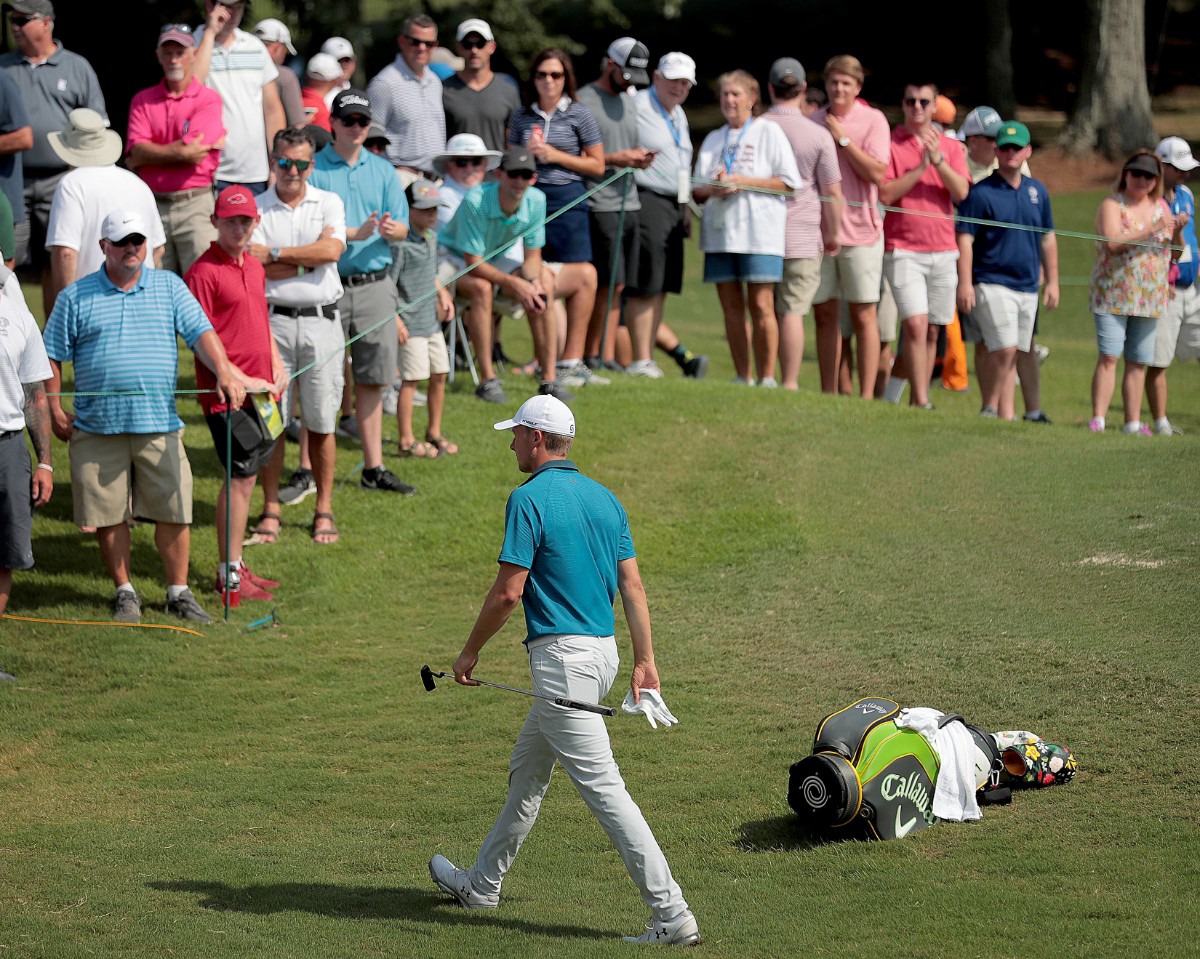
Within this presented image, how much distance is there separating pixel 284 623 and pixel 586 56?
114ft

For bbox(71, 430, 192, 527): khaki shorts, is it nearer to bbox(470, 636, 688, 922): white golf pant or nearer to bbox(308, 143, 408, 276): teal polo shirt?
bbox(308, 143, 408, 276): teal polo shirt

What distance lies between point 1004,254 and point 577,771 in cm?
851

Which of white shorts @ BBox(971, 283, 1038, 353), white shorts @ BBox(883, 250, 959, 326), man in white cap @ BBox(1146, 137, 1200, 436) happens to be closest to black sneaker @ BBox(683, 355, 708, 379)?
white shorts @ BBox(883, 250, 959, 326)

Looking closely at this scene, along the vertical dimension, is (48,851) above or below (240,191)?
below

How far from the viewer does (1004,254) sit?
12.8 m

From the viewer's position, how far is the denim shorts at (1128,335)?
12742mm

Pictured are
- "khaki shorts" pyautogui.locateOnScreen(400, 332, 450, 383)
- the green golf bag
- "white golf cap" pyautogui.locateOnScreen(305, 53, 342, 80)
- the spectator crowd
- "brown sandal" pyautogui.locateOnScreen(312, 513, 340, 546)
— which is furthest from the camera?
"white golf cap" pyautogui.locateOnScreen(305, 53, 342, 80)

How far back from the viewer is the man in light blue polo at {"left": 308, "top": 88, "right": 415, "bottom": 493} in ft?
35.6

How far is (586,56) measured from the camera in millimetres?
42156

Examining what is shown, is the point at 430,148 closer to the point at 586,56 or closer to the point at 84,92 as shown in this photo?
the point at 84,92

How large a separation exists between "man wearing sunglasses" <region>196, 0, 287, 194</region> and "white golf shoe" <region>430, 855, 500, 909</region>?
7449 mm

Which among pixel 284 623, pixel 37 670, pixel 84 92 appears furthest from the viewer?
pixel 84 92

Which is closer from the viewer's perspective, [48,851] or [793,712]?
[48,851]

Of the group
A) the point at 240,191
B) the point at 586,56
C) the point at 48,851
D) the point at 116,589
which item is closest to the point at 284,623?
the point at 116,589
